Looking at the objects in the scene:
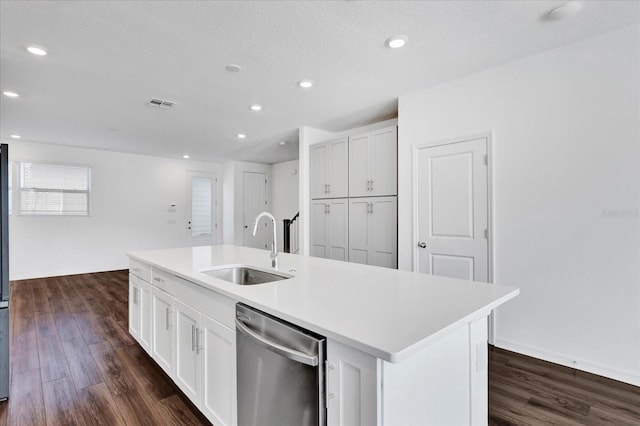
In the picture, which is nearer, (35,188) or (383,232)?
(383,232)

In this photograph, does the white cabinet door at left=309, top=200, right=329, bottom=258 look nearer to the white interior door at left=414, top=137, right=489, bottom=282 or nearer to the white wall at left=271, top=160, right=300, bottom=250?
the white interior door at left=414, top=137, right=489, bottom=282

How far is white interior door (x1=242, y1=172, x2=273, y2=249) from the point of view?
7.84 metres

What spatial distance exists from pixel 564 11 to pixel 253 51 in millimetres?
2200

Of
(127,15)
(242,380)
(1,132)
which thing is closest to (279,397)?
(242,380)

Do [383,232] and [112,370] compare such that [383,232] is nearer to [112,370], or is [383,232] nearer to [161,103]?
[112,370]

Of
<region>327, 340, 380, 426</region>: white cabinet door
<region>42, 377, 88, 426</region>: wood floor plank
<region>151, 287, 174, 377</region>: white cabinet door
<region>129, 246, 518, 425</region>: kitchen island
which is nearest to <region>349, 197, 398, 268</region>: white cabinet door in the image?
<region>129, 246, 518, 425</region>: kitchen island

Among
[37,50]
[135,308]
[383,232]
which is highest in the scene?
[37,50]

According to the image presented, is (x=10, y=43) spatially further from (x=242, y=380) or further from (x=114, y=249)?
(x=114, y=249)

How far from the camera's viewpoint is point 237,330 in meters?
1.46

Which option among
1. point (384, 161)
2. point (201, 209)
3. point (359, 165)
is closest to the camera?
point (384, 161)

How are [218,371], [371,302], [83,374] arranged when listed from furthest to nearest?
[83,374]
[218,371]
[371,302]

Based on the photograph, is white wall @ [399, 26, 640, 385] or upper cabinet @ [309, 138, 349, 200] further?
upper cabinet @ [309, 138, 349, 200]

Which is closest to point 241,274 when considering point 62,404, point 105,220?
point 62,404

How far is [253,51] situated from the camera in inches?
102
